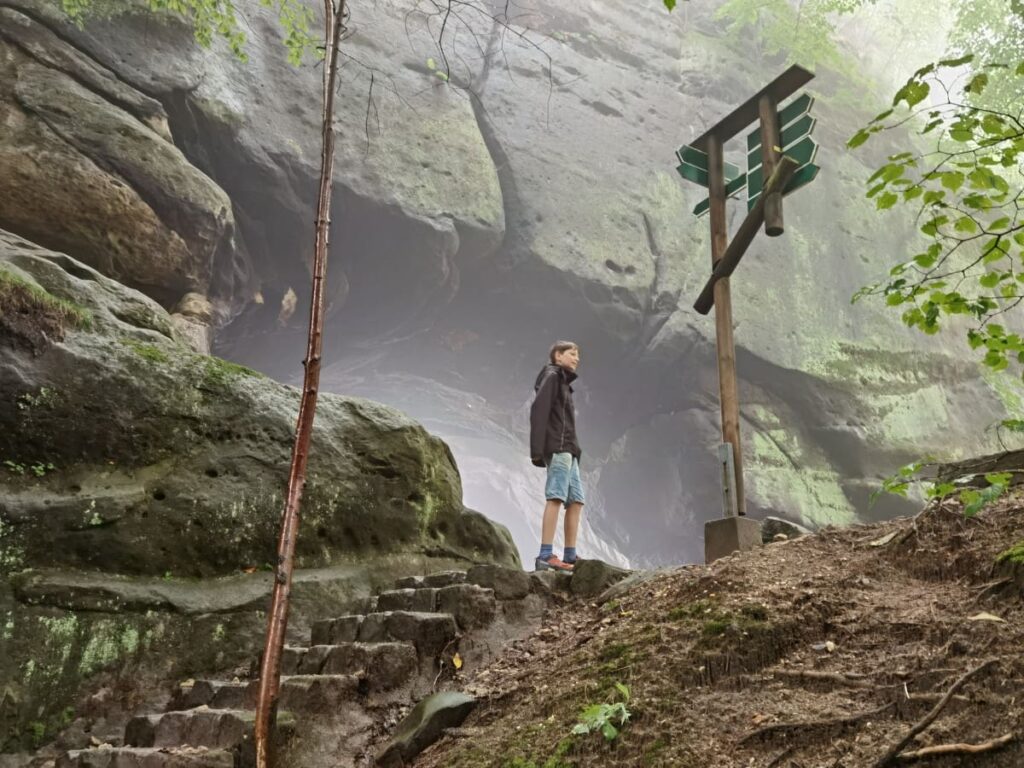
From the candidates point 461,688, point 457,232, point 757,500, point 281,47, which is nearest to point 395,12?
point 281,47

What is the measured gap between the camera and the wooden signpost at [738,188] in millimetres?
5449

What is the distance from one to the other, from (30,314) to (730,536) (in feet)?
17.2

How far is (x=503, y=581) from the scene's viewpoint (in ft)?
16.3

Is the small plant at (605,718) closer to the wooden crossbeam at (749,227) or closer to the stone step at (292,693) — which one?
the stone step at (292,693)

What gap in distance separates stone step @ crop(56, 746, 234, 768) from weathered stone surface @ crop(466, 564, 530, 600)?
2.03 m

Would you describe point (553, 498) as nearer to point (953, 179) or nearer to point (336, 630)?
point (336, 630)

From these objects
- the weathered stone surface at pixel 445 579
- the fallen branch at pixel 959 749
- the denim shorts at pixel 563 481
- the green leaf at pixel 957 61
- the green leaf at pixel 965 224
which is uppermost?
the denim shorts at pixel 563 481

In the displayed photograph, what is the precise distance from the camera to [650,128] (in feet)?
64.0

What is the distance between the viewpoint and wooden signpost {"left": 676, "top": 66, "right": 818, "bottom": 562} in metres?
5.45

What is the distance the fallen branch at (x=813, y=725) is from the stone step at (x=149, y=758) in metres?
2.21

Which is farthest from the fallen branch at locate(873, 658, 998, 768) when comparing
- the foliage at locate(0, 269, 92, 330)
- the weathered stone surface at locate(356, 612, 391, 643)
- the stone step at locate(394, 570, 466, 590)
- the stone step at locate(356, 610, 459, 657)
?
the foliage at locate(0, 269, 92, 330)

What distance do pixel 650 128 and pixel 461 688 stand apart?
1812 cm

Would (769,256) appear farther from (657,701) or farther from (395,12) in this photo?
(657,701)

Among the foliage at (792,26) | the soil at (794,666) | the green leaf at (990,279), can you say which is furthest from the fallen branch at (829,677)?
the foliage at (792,26)
